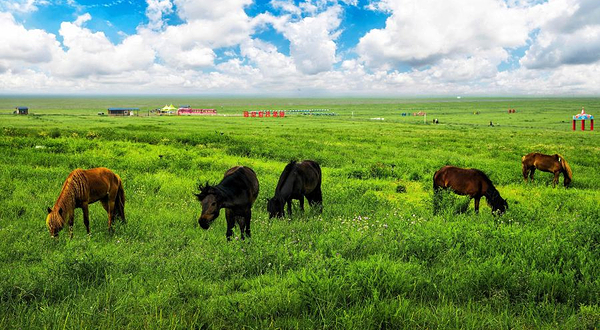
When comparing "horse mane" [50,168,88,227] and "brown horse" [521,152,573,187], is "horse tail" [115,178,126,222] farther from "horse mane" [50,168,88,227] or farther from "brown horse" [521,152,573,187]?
"brown horse" [521,152,573,187]

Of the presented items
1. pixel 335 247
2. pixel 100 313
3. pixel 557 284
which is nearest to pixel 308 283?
pixel 335 247

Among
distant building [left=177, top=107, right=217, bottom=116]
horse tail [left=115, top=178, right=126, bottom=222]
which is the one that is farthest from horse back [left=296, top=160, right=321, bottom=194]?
distant building [left=177, top=107, right=217, bottom=116]

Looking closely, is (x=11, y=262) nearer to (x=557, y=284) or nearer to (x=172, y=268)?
(x=172, y=268)

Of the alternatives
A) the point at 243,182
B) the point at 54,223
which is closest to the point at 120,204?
the point at 54,223

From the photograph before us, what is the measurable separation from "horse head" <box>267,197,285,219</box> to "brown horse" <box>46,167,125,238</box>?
3.54 metres

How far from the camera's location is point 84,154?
18.3 meters

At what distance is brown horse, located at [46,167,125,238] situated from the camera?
23.5 ft

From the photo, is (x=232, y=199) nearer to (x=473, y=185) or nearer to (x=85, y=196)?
(x=85, y=196)

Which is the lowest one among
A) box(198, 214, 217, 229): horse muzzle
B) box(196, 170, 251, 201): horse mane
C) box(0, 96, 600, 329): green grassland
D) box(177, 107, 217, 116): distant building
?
box(0, 96, 600, 329): green grassland

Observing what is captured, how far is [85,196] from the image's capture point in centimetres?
763

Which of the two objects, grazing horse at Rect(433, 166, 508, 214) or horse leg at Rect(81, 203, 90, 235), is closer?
horse leg at Rect(81, 203, 90, 235)

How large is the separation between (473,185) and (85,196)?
982cm

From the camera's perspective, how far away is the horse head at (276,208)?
8871mm

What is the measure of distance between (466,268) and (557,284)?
120 cm
